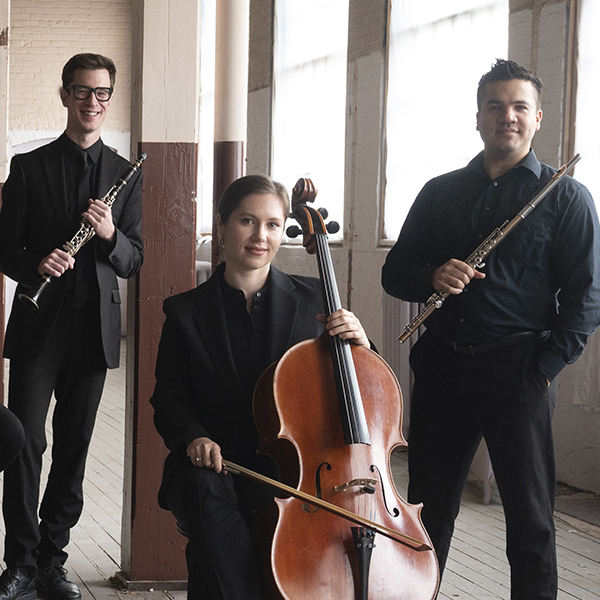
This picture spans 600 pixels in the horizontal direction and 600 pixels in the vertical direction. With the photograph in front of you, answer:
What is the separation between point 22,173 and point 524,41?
260cm

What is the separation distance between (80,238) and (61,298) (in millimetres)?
206

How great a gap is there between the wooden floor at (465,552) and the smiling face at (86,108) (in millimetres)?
1416

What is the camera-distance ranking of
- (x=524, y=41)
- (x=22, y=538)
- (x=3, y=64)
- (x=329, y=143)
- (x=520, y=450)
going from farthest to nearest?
(x=329, y=143) → (x=524, y=41) → (x=3, y=64) → (x=22, y=538) → (x=520, y=450)

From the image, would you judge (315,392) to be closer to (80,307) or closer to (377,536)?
(377,536)

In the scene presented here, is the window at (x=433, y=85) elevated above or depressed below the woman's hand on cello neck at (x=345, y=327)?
above

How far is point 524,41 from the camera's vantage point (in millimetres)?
4020

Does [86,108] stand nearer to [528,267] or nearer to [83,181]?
[83,181]

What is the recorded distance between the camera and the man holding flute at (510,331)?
2.12 meters

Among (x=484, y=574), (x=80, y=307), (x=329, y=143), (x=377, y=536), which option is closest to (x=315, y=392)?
(x=377, y=536)

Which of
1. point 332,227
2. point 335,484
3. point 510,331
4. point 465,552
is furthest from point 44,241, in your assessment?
point 465,552

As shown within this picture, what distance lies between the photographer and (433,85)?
4.95m

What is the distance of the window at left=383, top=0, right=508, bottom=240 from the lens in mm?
4566

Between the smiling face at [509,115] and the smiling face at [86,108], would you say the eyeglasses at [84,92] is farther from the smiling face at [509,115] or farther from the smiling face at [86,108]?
the smiling face at [509,115]

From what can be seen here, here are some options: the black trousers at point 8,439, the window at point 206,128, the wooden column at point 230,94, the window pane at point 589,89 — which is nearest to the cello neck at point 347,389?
the black trousers at point 8,439
